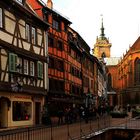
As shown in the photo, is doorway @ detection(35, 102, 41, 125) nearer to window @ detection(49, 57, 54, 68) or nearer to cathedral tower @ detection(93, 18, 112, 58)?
window @ detection(49, 57, 54, 68)

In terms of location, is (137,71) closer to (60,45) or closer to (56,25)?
(60,45)

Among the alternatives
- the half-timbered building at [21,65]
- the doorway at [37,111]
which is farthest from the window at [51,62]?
the doorway at [37,111]

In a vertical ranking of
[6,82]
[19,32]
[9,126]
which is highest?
[19,32]

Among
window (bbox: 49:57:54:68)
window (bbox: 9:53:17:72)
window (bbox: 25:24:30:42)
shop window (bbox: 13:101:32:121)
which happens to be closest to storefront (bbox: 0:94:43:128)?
shop window (bbox: 13:101:32:121)

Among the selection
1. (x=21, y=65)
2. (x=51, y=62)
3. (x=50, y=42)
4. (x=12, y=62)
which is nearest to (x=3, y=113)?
(x=12, y=62)

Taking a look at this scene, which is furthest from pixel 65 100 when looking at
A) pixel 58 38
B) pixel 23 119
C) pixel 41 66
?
pixel 23 119

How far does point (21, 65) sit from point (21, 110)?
391cm

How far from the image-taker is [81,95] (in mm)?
63875

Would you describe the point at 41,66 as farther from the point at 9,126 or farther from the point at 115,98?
the point at 115,98

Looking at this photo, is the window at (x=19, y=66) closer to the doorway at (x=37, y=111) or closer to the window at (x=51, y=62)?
the doorway at (x=37, y=111)

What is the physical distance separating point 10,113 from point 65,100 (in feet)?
55.4

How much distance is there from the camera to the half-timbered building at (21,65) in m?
33.0

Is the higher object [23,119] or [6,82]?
[6,82]

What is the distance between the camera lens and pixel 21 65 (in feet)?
118
